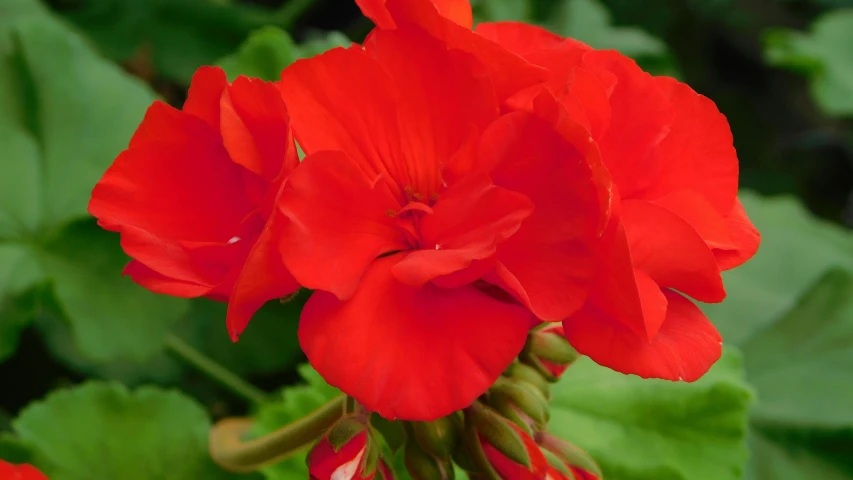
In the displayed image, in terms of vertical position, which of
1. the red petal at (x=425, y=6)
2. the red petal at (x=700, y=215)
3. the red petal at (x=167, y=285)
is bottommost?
the red petal at (x=167, y=285)

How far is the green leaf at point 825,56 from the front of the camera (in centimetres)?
186

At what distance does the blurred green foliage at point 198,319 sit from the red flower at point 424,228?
1.84 feet

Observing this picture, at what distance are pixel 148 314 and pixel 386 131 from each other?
68 cm

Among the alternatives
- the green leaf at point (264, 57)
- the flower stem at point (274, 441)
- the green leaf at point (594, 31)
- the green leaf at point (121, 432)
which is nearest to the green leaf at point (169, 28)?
the green leaf at point (264, 57)

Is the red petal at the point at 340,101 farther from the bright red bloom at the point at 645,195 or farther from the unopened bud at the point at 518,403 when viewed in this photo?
the unopened bud at the point at 518,403

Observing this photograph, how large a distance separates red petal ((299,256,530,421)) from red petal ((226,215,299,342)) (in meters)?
0.03

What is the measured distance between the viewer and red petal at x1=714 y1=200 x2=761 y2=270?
0.59m

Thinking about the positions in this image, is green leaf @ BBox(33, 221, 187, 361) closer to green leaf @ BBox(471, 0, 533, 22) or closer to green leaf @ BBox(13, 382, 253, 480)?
green leaf @ BBox(13, 382, 253, 480)

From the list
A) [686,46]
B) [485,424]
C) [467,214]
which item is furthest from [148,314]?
[686,46]

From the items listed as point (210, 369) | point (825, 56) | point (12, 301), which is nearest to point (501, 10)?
point (825, 56)

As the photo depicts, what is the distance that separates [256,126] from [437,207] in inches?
5.3

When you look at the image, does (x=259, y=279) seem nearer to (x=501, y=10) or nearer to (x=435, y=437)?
(x=435, y=437)

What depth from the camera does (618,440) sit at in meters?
1.05

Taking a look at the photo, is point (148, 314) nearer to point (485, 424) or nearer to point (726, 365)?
point (485, 424)
